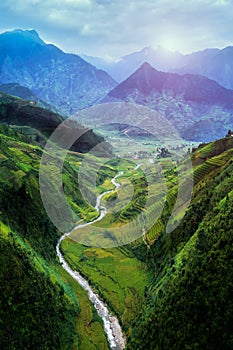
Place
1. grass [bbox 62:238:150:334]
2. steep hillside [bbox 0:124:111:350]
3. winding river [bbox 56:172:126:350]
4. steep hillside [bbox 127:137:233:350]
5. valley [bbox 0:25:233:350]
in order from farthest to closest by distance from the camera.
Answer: grass [bbox 62:238:150:334] < winding river [bbox 56:172:126:350] < steep hillside [bbox 0:124:111:350] < valley [bbox 0:25:233:350] < steep hillside [bbox 127:137:233:350]

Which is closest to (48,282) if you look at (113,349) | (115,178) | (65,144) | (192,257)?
(113,349)

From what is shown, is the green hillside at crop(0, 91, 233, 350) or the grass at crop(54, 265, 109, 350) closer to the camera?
the green hillside at crop(0, 91, 233, 350)

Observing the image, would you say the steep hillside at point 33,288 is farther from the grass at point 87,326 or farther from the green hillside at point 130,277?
the green hillside at point 130,277

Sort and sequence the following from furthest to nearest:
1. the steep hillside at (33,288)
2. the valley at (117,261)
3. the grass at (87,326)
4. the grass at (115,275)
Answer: the grass at (115,275)
the grass at (87,326)
the steep hillside at (33,288)
the valley at (117,261)

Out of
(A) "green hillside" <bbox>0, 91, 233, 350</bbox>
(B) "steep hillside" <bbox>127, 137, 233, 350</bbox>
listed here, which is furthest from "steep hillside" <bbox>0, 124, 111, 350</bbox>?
(B) "steep hillside" <bbox>127, 137, 233, 350</bbox>

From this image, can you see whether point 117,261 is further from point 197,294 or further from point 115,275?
point 197,294

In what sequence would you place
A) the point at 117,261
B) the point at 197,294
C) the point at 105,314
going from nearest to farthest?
the point at 197,294 → the point at 105,314 → the point at 117,261

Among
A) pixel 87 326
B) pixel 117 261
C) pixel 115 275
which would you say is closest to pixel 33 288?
pixel 87 326

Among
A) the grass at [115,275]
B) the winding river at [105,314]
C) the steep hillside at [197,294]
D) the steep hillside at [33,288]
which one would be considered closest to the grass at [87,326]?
the steep hillside at [33,288]

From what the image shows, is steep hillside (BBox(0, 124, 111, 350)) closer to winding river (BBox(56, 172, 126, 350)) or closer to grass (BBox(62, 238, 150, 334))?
winding river (BBox(56, 172, 126, 350))
